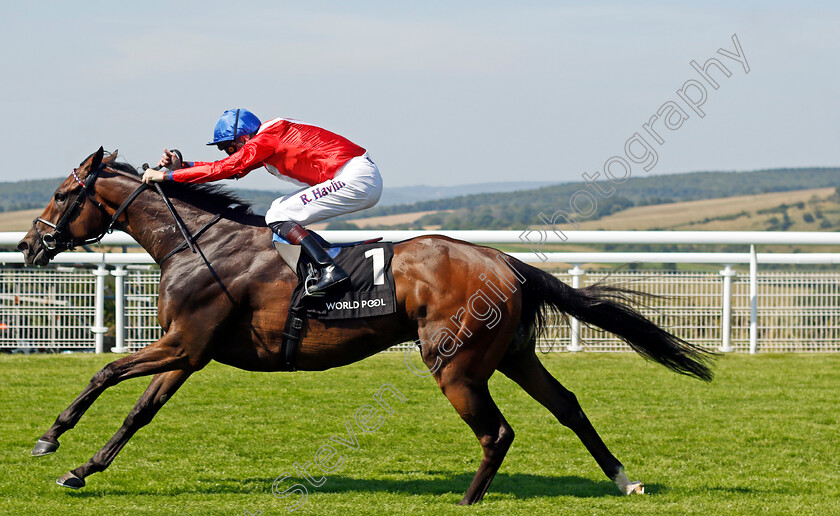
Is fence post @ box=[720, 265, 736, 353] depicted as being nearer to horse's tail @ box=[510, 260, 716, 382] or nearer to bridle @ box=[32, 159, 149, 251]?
horse's tail @ box=[510, 260, 716, 382]

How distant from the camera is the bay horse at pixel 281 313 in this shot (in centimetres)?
429

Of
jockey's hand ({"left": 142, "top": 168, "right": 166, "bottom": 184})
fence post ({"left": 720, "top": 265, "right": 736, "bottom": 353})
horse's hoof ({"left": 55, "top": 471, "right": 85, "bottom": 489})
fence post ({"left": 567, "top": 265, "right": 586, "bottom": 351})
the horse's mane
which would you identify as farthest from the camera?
fence post ({"left": 720, "top": 265, "right": 736, "bottom": 353})

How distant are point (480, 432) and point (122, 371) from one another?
169 cm

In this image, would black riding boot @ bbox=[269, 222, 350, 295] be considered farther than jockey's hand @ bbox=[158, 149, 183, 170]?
A: No

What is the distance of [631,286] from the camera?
28.1 ft

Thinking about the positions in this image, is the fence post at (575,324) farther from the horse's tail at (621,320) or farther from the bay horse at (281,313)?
the bay horse at (281,313)

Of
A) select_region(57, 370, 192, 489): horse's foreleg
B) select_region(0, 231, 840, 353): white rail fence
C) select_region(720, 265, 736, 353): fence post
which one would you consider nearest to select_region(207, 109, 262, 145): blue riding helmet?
select_region(57, 370, 192, 489): horse's foreleg

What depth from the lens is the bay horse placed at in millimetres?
4289

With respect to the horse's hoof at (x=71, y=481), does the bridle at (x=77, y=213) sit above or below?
above

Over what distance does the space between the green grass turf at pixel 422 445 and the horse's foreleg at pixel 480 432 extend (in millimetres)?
94

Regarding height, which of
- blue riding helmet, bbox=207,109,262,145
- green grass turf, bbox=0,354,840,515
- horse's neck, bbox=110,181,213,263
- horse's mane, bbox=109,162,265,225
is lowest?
green grass turf, bbox=0,354,840,515

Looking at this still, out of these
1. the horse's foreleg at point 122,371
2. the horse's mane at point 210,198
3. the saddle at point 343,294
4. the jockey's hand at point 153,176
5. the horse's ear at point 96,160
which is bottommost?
the horse's foreleg at point 122,371

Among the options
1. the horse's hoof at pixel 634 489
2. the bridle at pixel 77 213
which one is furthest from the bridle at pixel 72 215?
the horse's hoof at pixel 634 489

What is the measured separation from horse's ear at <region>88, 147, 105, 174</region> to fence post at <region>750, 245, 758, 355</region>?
6.20 metres
